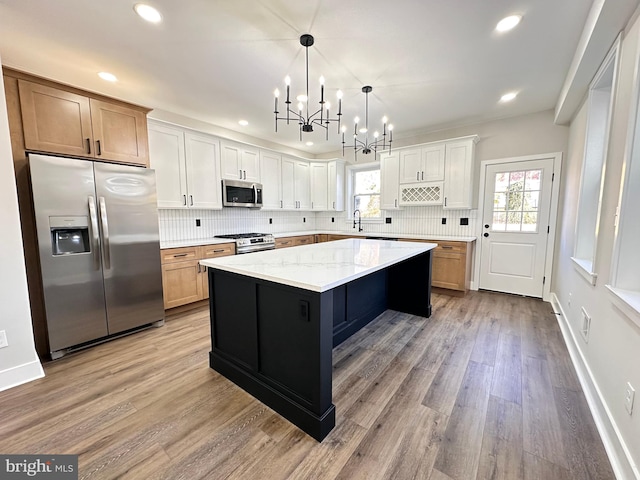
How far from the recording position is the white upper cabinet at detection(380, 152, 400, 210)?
4711 mm

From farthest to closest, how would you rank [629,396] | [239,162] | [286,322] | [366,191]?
[366,191] < [239,162] < [286,322] < [629,396]

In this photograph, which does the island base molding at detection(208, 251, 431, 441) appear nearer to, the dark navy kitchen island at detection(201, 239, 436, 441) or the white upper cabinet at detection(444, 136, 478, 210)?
the dark navy kitchen island at detection(201, 239, 436, 441)

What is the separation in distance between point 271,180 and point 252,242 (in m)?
1.33

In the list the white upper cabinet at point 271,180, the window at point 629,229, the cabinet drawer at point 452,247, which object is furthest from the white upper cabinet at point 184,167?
the window at point 629,229

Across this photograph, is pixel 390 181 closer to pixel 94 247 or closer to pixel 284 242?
pixel 284 242

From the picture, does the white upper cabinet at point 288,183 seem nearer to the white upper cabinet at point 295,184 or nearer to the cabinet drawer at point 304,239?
the white upper cabinet at point 295,184

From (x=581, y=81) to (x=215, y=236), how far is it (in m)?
4.64

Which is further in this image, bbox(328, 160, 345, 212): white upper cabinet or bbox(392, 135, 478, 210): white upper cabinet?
bbox(328, 160, 345, 212): white upper cabinet

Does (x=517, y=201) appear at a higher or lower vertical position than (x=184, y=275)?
higher

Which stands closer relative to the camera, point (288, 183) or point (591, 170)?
point (591, 170)

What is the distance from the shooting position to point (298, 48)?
7.38 feet

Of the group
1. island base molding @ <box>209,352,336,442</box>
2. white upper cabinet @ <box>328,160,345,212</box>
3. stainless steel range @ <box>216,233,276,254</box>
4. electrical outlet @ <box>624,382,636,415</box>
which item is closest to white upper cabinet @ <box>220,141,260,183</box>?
stainless steel range @ <box>216,233,276,254</box>

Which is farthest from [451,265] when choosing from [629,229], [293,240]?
[293,240]

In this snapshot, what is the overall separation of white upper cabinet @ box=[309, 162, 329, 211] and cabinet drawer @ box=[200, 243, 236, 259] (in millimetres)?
2306
